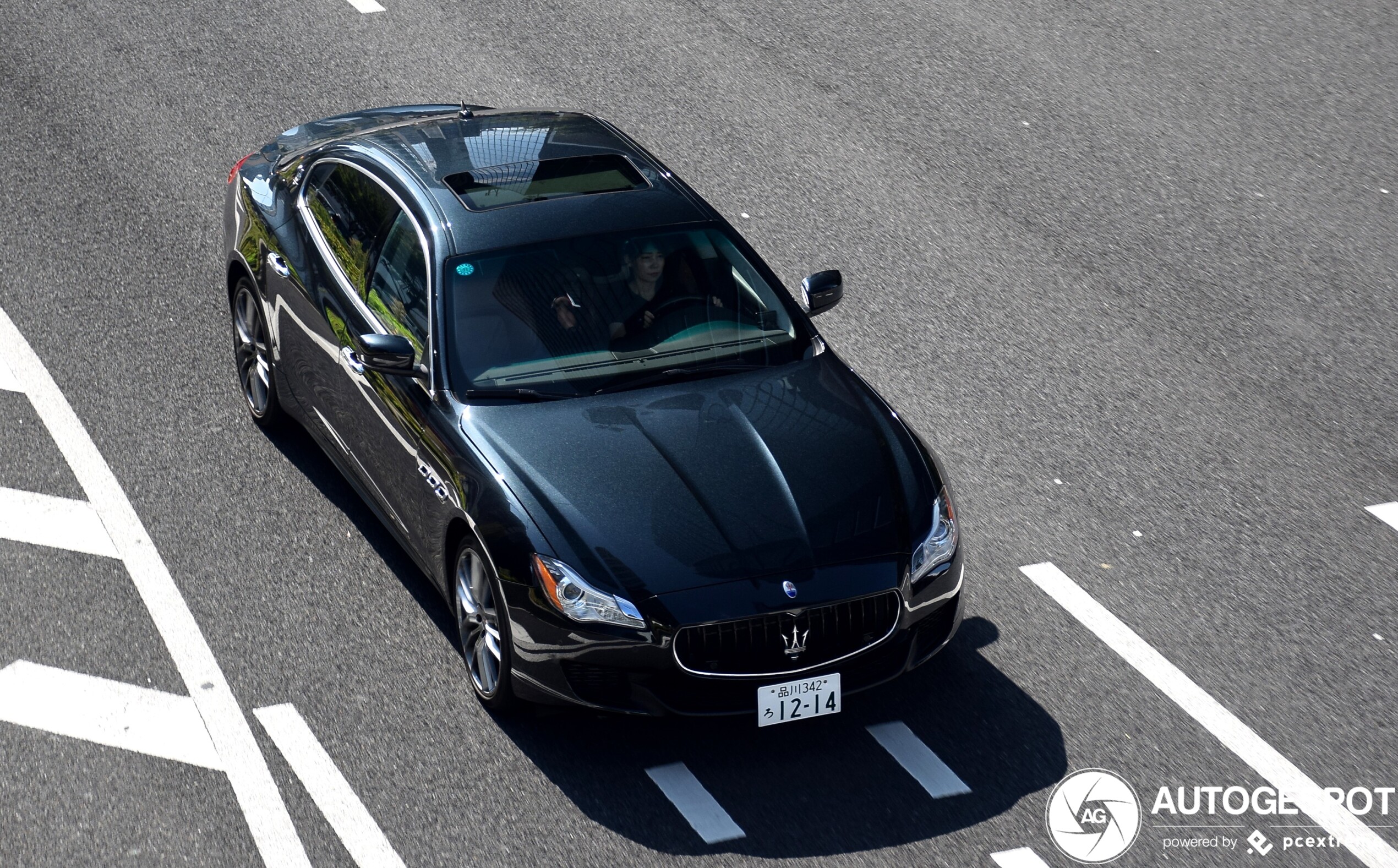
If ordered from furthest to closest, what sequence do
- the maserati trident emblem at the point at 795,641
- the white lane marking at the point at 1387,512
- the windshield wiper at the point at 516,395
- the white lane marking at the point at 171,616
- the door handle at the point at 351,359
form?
the white lane marking at the point at 1387,512
the door handle at the point at 351,359
the windshield wiper at the point at 516,395
the maserati trident emblem at the point at 795,641
the white lane marking at the point at 171,616

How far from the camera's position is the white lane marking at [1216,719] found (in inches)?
235

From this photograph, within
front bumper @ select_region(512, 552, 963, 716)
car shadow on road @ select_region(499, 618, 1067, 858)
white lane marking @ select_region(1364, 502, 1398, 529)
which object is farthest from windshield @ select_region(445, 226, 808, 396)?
white lane marking @ select_region(1364, 502, 1398, 529)

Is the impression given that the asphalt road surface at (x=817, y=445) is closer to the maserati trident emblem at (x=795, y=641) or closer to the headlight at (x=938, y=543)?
the maserati trident emblem at (x=795, y=641)

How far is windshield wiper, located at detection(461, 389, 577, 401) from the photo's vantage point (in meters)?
6.59

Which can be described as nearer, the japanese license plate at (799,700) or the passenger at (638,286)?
the japanese license plate at (799,700)

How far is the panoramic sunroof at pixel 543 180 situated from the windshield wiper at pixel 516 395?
40.7 inches

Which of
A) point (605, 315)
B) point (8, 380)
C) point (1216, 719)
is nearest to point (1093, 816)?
point (1216, 719)

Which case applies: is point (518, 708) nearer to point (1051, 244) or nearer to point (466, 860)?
point (466, 860)

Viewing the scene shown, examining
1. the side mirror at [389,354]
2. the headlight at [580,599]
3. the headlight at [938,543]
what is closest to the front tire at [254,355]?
the side mirror at [389,354]

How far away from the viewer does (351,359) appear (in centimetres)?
717

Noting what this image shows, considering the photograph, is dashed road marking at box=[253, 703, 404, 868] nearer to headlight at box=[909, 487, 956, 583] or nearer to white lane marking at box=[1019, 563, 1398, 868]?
headlight at box=[909, 487, 956, 583]

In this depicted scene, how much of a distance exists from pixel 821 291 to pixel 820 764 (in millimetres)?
2374

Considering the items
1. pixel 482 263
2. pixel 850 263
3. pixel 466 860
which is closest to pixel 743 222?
pixel 850 263

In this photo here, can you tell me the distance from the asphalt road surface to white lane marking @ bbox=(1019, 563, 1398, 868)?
0.08 ft
